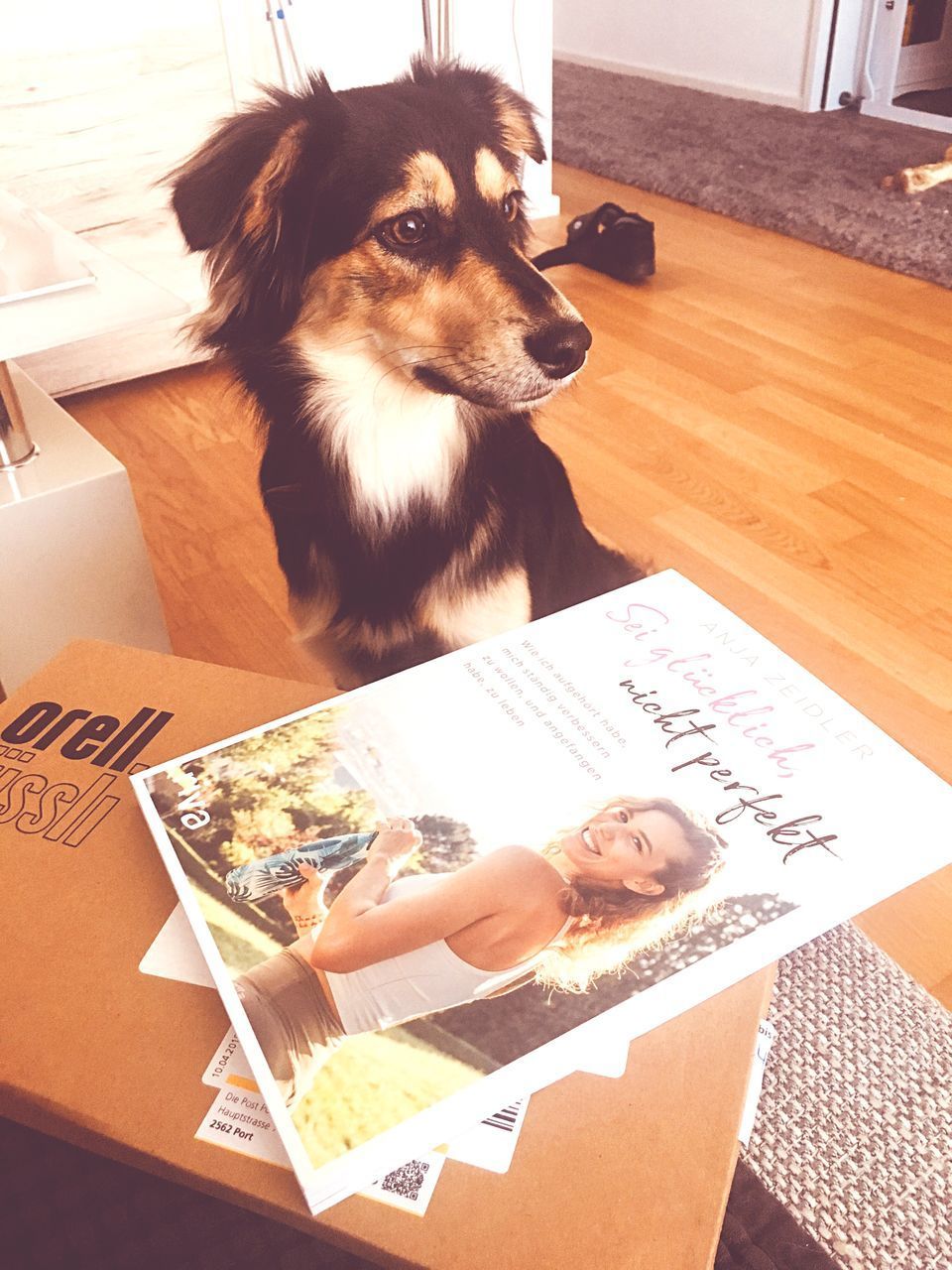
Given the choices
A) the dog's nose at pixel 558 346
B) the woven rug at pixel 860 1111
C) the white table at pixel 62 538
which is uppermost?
the dog's nose at pixel 558 346

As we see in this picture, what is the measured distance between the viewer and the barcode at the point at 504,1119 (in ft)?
1.62

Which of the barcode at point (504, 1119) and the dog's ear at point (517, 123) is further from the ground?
the dog's ear at point (517, 123)

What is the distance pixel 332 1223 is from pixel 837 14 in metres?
4.83

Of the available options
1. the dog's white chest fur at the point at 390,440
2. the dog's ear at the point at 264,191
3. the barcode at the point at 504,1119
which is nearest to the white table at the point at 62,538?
the dog's ear at the point at 264,191

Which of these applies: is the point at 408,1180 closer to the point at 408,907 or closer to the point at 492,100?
the point at 408,907

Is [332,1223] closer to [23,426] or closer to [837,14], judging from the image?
[23,426]

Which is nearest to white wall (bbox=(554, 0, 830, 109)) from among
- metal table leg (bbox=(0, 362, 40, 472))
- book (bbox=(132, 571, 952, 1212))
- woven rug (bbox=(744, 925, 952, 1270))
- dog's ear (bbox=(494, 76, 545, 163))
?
dog's ear (bbox=(494, 76, 545, 163))

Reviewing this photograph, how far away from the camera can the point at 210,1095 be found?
512mm

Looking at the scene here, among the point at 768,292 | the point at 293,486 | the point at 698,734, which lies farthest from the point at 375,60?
the point at 698,734

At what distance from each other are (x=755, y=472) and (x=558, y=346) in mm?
1136

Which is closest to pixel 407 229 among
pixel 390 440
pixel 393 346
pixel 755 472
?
pixel 393 346

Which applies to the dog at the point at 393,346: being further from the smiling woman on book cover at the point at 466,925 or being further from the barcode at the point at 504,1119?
the barcode at the point at 504,1119

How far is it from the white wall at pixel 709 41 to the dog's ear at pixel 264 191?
155 inches

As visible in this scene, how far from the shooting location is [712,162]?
363 centimetres
